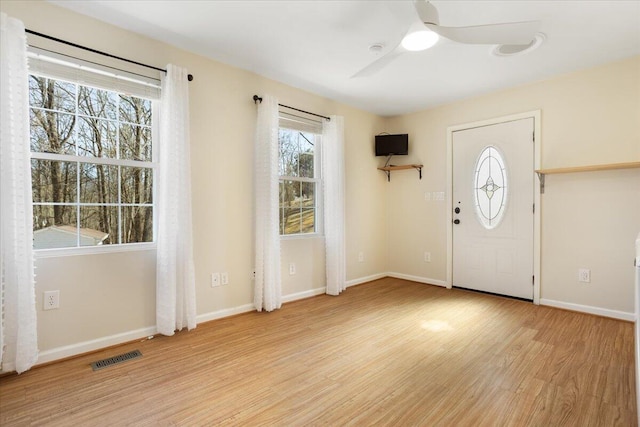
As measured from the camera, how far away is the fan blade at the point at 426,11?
72.5 inches

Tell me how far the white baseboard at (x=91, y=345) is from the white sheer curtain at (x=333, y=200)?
207 centimetres

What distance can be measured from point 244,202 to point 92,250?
1368 mm

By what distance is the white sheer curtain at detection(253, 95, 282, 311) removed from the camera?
11.0 feet

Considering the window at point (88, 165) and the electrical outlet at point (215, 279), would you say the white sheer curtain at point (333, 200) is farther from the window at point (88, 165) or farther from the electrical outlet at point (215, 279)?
the window at point (88, 165)

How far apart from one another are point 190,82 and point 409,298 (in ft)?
11.0

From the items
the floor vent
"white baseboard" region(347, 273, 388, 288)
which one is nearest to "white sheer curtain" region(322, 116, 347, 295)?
"white baseboard" region(347, 273, 388, 288)

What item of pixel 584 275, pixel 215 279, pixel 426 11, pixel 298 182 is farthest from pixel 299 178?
pixel 584 275

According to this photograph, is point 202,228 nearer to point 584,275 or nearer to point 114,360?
point 114,360

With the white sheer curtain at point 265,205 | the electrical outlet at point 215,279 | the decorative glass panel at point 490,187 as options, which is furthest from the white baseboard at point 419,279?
the electrical outlet at point 215,279

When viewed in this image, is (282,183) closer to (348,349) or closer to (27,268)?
(348,349)

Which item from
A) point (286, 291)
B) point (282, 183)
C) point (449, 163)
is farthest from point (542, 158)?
point (286, 291)

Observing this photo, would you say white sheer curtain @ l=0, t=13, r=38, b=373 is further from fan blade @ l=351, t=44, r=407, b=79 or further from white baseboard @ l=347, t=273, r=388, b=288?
white baseboard @ l=347, t=273, r=388, b=288

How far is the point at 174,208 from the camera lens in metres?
2.71

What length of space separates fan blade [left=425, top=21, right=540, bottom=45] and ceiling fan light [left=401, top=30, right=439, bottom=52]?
13 centimetres
